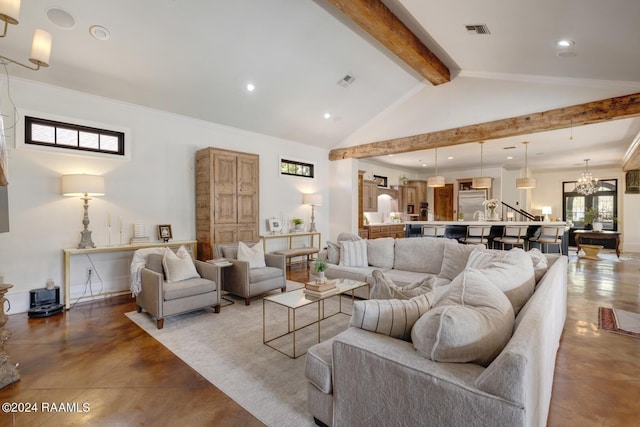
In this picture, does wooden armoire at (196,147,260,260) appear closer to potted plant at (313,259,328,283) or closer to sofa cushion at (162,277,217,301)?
sofa cushion at (162,277,217,301)

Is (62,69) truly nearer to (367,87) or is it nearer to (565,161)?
(367,87)

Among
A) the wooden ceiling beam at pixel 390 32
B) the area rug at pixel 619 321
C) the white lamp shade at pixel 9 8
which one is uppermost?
the wooden ceiling beam at pixel 390 32

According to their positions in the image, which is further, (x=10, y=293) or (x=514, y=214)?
(x=514, y=214)

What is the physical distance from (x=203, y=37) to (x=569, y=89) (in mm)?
5351

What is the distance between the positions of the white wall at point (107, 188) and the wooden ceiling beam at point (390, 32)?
3445mm

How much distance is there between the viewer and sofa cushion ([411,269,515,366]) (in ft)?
4.12

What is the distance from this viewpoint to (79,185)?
157 inches

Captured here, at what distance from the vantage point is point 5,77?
3766 mm

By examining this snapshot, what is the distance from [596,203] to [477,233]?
7.49 m

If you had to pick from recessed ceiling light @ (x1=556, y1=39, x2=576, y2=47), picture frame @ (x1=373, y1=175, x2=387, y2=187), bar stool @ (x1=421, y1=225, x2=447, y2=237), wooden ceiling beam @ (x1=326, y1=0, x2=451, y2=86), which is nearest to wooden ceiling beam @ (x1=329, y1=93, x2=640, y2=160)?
wooden ceiling beam @ (x1=326, y1=0, x2=451, y2=86)

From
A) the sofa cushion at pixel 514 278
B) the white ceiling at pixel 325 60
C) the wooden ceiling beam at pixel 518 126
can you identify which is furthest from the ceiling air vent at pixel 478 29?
the sofa cushion at pixel 514 278

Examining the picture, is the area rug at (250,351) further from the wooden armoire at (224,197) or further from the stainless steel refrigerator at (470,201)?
the stainless steel refrigerator at (470,201)

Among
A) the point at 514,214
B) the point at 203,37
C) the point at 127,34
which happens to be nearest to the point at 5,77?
the point at 127,34

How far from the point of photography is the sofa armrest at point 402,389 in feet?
3.56
